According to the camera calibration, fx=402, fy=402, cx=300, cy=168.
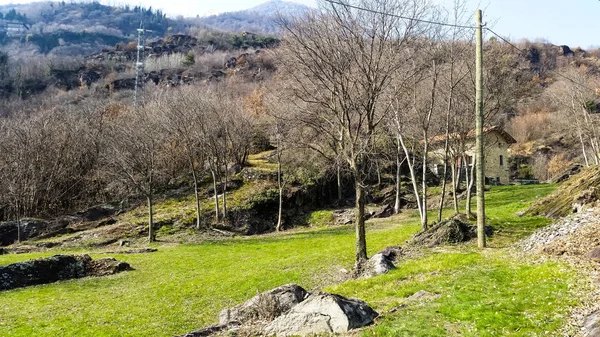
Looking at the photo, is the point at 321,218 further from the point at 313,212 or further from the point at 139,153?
the point at 139,153

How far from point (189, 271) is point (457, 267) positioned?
13638 mm

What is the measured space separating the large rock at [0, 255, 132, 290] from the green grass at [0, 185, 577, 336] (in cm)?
100

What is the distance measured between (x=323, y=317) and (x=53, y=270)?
60.4 feet

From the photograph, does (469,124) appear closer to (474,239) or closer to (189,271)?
(474,239)

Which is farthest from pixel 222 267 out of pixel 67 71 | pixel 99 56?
pixel 99 56

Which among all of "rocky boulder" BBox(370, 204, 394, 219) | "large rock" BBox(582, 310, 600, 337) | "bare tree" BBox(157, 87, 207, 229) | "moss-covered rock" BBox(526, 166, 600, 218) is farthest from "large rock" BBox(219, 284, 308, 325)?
"rocky boulder" BBox(370, 204, 394, 219)

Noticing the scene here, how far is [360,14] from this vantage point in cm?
1564

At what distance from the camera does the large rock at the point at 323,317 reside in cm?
785

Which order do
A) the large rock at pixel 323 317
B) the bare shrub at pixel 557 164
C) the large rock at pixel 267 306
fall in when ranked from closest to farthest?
the large rock at pixel 323 317
the large rock at pixel 267 306
the bare shrub at pixel 557 164

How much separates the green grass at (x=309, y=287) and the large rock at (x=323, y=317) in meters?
0.39

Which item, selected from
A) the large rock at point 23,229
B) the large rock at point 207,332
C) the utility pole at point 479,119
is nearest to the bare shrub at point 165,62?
the large rock at point 23,229

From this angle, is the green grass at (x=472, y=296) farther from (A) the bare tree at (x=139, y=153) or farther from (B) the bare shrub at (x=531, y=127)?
(B) the bare shrub at (x=531, y=127)

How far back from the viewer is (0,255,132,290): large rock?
19.3m

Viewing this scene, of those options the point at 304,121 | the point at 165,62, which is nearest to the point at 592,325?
the point at 304,121
